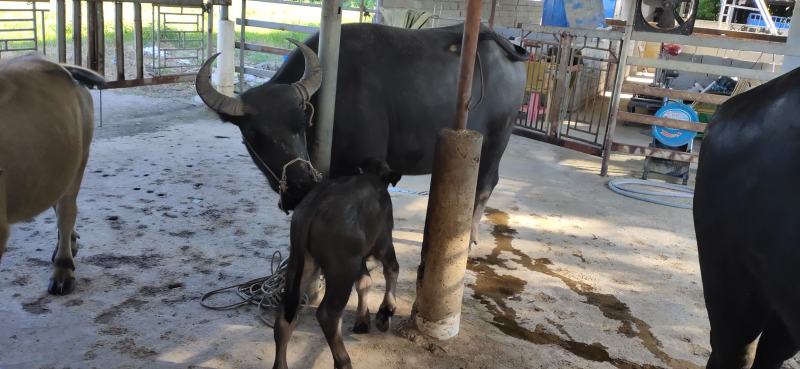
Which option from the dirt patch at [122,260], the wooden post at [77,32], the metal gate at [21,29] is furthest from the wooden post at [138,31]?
the dirt patch at [122,260]

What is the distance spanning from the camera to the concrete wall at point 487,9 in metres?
11.7

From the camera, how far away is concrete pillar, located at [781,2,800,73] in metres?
7.94

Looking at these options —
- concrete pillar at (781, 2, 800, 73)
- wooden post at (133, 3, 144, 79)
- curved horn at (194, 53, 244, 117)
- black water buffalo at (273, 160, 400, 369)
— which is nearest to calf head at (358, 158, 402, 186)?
black water buffalo at (273, 160, 400, 369)

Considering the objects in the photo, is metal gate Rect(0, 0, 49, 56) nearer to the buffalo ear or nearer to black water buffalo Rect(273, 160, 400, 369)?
the buffalo ear

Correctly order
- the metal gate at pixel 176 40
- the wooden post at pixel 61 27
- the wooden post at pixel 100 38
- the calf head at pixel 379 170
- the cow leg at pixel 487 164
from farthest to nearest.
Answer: the metal gate at pixel 176 40
the wooden post at pixel 100 38
the wooden post at pixel 61 27
the cow leg at pixel 487 164
the calf head at pixel 379 170

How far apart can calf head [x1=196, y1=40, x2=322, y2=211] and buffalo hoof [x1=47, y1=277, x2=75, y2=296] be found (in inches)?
62.8

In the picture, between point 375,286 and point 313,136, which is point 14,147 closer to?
point 313,136

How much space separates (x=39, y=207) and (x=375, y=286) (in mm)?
2226

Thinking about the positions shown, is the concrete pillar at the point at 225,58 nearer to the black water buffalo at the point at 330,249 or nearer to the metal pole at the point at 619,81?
the metal pole at the point at 619,81

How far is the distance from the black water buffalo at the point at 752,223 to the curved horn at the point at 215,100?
2.50 metres

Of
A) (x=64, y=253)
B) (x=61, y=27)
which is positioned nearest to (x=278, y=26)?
(x=61, y=27)

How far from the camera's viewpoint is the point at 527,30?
927 cm

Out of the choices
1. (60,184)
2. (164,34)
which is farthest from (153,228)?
(164,34)

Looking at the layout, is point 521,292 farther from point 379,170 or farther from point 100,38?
point 100,38
